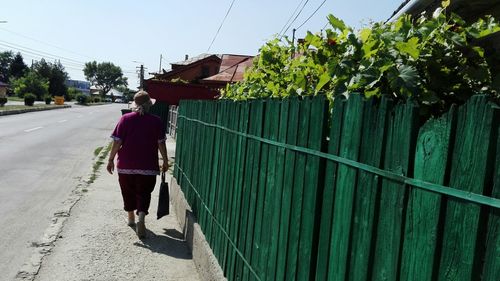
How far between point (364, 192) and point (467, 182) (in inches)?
25.1

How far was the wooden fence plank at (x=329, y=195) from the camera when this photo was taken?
7.94ft

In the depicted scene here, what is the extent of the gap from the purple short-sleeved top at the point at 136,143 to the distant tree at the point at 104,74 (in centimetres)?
17176

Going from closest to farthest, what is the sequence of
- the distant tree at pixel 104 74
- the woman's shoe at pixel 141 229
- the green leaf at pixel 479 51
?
the green leaf at pixel 479 51 < the woman's shoe at pixel 141 229 < the distant tree at pixel 104 74

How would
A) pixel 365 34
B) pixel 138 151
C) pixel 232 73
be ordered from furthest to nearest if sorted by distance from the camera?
pixel 232 73, pixel 138 151, pixel 365 34

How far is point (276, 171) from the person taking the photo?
3.26m

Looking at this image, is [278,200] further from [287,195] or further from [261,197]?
[261,197]

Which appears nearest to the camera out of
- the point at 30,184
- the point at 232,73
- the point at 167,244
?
the point at 167,244

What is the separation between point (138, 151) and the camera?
6.56 metres

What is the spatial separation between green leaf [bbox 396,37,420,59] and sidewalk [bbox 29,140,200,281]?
3466 mm

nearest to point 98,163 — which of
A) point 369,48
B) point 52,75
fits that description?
point 369,48

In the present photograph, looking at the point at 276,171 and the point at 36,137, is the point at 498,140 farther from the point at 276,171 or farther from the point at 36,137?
the point at 36,137

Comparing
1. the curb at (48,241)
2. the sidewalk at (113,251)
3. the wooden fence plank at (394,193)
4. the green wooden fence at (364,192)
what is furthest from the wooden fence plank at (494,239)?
the curb at (48,241)

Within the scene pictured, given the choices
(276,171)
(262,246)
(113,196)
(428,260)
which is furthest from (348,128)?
(113,196)

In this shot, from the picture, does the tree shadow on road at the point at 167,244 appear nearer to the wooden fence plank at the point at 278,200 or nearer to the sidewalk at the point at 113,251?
the sidewalk at the point at 113,251
